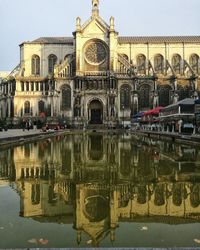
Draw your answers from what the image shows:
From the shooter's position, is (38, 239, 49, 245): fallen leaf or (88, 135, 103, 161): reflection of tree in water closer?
(38, 239, 49, 245): fallen leaf

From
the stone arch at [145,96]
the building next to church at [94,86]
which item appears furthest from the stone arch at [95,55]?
the stone arch at [145,96]

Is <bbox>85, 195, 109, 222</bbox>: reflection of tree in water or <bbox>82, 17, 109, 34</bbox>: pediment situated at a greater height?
<bbox>82, 17, 109, 34</bbox>: pediment

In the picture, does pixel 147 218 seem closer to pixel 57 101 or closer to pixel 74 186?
pixel 74 186

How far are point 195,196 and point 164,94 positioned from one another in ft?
244

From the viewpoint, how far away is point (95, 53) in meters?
83.7

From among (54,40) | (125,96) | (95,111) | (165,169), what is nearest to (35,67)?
(54,40)

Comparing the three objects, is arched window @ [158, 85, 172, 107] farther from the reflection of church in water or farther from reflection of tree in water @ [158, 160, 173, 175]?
the reflection of church in water

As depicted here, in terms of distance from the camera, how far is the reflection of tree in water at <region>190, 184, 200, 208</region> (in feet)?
28.2

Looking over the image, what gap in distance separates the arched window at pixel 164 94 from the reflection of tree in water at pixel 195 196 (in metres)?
72.4

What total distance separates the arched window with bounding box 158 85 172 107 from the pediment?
18.5m

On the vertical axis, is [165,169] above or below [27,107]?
below

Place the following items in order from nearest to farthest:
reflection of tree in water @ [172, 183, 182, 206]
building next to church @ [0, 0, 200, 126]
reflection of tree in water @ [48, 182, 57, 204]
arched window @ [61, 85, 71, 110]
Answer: reflection of tree in water @ [172, 183, 182, 206] < reflection of tree in water @ [48, 182, 57, 204] < building next to church @ [0, 0, 200, 126] < arched window @ [61, 85, 71, 110]

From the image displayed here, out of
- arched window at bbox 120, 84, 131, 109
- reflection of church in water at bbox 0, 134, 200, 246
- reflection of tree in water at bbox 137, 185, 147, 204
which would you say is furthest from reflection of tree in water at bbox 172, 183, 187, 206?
arched window at bbox 120, 84, 131, 109

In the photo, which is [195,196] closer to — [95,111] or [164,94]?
[95,111]
